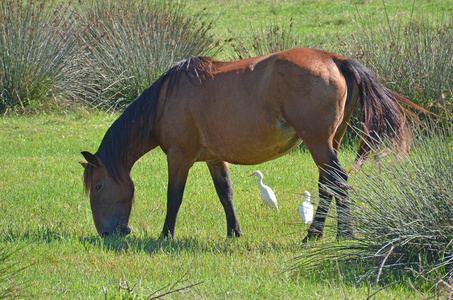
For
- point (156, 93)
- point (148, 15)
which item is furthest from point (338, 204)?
point (148, 15)

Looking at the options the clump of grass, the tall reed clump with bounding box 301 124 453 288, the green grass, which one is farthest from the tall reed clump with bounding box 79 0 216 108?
the tall reed clump with bounding box 301 124 453 288

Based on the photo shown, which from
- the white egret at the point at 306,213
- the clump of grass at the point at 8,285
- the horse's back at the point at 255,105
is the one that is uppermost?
the horse's back at the point at 255,105

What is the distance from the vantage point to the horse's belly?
5785mm

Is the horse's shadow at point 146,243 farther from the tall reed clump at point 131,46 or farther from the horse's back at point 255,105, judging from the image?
the tall reed clump at point 131,46

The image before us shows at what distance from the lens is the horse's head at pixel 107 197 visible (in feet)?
20.3

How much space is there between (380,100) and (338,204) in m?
1.06

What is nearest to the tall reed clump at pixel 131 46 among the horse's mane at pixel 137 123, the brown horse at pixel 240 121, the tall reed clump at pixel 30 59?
the tall reed clump at pixel 30 59

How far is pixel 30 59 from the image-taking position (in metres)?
12.4

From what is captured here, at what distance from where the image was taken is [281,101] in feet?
18.5

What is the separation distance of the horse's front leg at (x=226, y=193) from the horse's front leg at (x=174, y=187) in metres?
0.52

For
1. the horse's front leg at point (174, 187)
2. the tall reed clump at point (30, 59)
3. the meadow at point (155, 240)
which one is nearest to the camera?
the meadow at point (155, 240)

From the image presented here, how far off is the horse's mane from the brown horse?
0.4 inches

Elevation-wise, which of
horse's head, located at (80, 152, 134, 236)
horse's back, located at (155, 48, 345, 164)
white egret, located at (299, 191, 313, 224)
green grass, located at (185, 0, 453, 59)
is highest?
horse's back, located at (155, 48, 345, 164)

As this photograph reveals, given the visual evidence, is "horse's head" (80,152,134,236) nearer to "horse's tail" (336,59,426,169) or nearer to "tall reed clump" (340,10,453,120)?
"horse's tail" (336,59,426,169)
